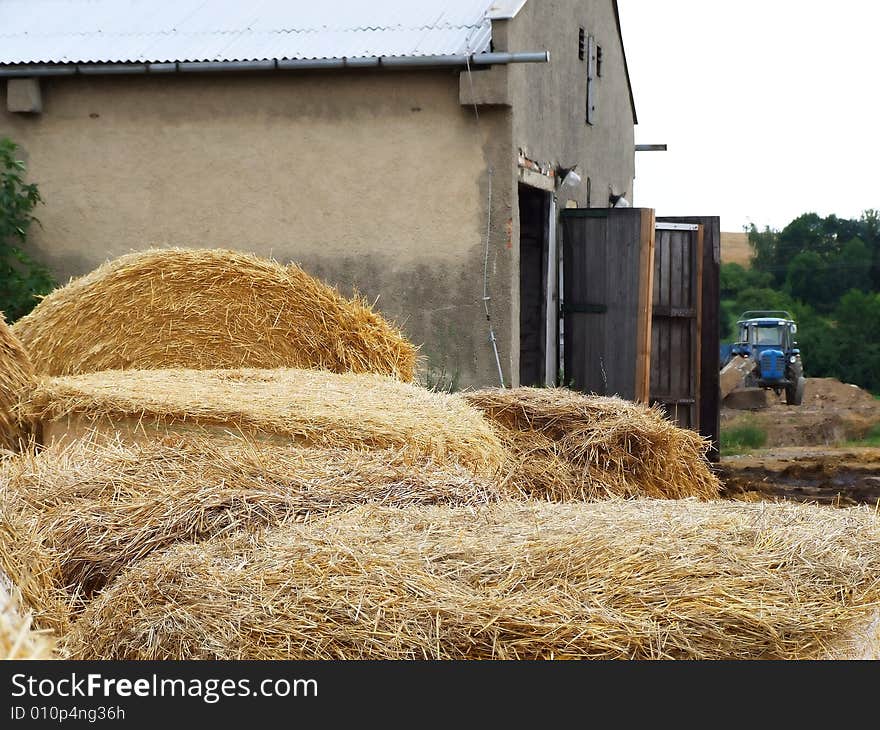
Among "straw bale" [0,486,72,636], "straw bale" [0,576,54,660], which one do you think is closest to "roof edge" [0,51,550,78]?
"straw bale" [0,486,72,636]

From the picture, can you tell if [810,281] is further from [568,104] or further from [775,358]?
[568,104]

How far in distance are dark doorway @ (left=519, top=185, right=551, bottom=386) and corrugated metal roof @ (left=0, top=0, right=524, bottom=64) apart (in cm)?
→ 168

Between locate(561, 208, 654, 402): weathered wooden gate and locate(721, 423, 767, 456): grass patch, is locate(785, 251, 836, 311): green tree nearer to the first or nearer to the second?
locate(721, 423, 767, 456): grass patch

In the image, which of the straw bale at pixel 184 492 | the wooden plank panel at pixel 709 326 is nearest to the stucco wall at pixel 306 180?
the wooden plank panel at pixel 709 326

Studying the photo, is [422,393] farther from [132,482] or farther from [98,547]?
[98,547]

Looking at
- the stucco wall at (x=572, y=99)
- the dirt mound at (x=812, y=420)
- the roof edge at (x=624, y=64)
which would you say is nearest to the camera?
the stucco wall at (x=572, y=99)

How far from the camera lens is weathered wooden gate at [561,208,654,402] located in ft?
31.5

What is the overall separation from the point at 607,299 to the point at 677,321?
650 mm

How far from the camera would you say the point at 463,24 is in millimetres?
8977

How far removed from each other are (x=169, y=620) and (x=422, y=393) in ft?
10.6

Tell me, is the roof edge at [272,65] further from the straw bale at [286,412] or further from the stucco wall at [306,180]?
the straw bale at [286,412]

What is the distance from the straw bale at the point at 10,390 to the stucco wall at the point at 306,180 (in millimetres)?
4092

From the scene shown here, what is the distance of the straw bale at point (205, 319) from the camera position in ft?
22.4

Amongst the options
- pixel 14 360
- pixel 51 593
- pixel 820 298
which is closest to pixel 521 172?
pixel 14 360
